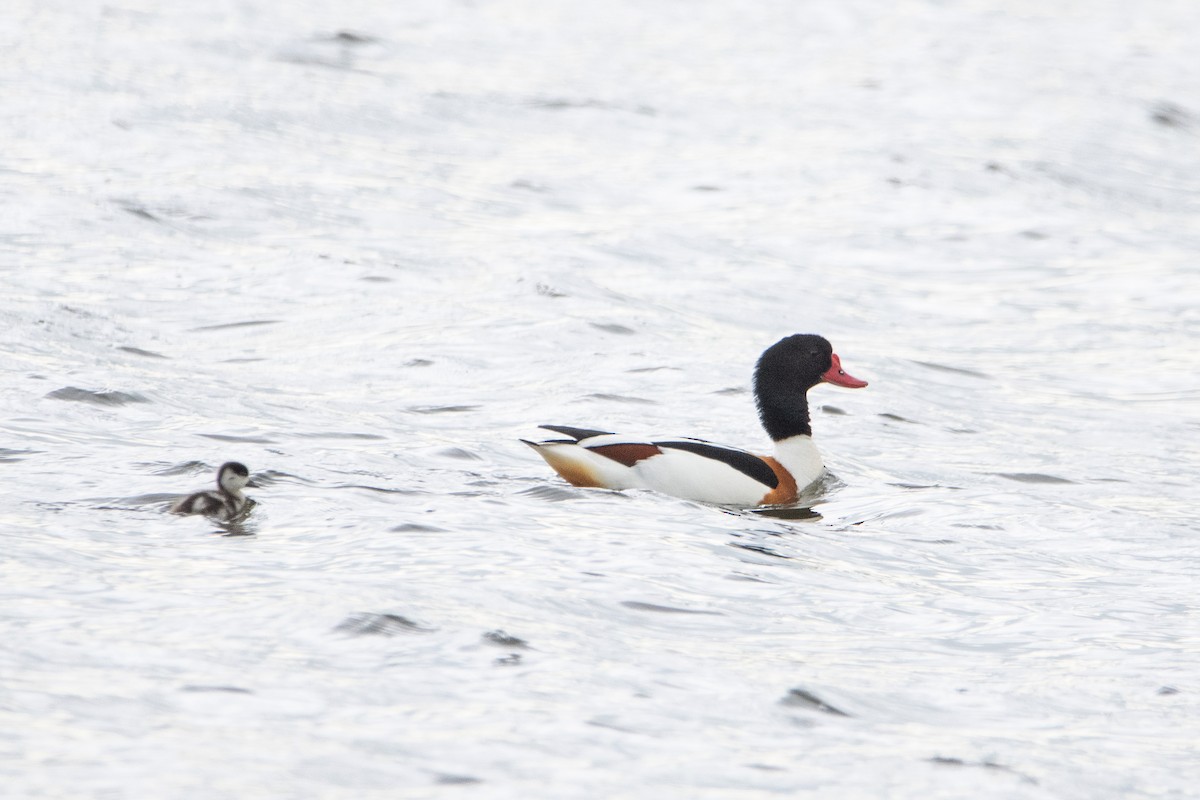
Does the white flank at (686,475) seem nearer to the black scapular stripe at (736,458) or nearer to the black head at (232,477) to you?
the black scapular stripe at (736,458)

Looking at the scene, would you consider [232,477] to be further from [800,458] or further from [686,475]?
[800,458]

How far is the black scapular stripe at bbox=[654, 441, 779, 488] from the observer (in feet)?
33.8

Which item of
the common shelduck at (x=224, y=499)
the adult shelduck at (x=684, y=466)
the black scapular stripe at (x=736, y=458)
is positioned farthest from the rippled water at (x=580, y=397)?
the black scapular stripe at (x=736, y=458)

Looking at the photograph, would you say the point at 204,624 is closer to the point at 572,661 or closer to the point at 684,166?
the point at 572,661

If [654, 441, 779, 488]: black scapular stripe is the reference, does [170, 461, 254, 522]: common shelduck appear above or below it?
below

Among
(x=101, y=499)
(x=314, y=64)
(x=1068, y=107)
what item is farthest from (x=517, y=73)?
(x=101, y=499)

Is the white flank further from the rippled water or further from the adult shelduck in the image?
the rippled water

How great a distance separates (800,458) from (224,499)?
4.01m

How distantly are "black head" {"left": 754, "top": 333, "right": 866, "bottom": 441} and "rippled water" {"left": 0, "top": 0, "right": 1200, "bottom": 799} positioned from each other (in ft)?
1.48

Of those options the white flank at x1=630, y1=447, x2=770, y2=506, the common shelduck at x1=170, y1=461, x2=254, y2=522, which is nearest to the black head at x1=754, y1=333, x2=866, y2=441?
the white flank at x1=630, y1=447, x2=770, y2=506

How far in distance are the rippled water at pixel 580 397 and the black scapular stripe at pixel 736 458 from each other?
0.38 m

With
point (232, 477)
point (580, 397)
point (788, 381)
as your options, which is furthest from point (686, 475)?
point (232, 477)

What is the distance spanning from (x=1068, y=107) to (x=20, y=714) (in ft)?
69.6

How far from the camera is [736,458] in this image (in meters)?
10.4
